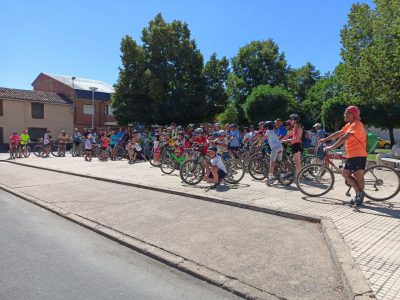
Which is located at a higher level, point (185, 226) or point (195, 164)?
point (195, 164)

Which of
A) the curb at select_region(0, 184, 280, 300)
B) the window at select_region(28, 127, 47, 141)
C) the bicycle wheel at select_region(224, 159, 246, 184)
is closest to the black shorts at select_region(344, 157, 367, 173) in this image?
the bicycle wheel at select_region(224, 159, 246, 184)

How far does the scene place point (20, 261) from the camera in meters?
4.63

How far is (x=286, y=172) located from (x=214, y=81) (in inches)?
981

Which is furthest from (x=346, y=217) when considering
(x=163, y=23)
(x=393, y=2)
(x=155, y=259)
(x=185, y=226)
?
(x=163, y=23)

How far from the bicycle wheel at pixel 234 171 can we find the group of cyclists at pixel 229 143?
31 centimetres

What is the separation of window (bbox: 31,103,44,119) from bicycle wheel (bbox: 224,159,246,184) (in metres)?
33.6

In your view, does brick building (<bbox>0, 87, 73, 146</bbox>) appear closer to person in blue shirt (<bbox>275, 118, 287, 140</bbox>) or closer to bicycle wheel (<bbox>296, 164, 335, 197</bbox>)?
person in blue shirt (<bbox>275, 118, 287, 140</bbox>)

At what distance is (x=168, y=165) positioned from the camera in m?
12.7

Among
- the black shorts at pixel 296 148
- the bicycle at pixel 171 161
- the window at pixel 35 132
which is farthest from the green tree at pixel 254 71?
the black shorts at pixel 296 148

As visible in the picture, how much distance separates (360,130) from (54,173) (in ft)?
34.5

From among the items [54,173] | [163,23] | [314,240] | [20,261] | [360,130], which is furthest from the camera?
[163,23]

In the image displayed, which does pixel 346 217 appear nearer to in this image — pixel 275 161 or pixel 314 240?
pixel 314 240

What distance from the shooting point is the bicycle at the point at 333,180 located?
7.28m

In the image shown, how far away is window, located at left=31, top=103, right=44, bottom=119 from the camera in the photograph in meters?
39.4
